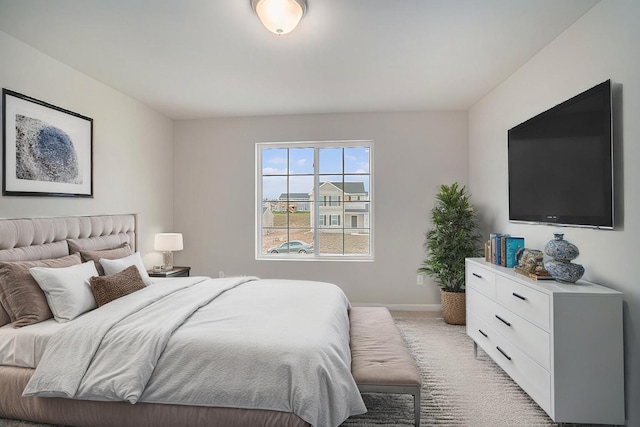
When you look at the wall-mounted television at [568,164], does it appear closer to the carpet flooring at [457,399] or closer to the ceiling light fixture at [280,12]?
the carpet flooring at [457,399]

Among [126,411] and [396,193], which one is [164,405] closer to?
[126,411]

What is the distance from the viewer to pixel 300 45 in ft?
8.57

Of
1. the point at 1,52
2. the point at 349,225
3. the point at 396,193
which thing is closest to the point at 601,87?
the point at 396,193

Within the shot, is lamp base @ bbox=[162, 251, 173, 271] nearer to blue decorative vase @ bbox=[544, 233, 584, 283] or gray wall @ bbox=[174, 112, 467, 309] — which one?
gray wall @ bbox=[174, 112, 467, 309]

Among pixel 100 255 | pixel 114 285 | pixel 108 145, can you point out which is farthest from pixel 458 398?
→ pixel 108 145

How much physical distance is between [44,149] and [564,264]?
3.95 metres

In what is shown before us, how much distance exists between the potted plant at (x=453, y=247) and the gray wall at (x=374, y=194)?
0.40 meters

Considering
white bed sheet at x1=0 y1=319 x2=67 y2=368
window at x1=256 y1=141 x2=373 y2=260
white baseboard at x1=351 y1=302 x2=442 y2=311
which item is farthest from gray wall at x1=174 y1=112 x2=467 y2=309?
white bed sheet at x1=0 y1=319 x2=67 y2=368

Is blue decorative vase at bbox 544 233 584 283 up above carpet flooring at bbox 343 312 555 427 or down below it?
above

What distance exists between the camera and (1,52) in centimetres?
244

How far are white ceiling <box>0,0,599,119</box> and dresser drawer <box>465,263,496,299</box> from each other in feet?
5.88

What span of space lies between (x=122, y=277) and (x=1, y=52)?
184cm

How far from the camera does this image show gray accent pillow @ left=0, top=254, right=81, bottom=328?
214cm

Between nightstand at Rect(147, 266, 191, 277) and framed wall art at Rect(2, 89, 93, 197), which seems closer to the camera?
framed wall art at Rect(2, 89, 93, 197)
